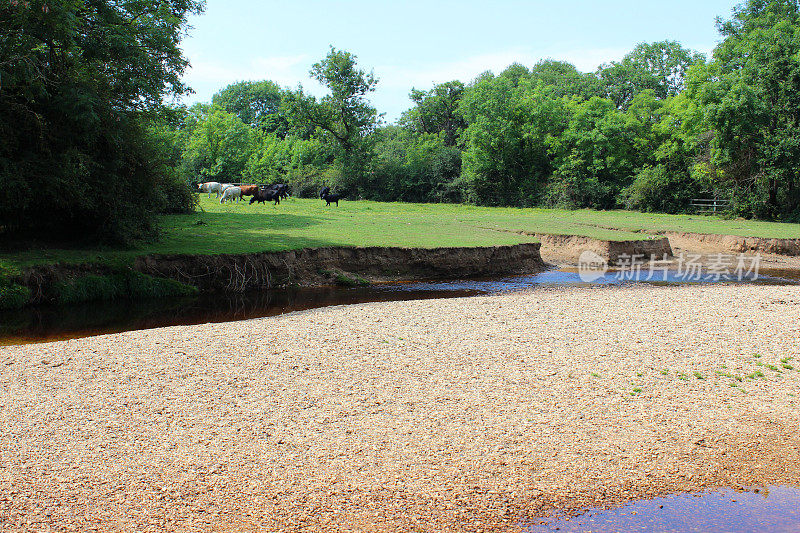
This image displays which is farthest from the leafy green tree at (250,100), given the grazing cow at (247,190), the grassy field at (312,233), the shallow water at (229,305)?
the shallow water at (229,305)

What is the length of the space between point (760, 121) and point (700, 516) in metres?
36.3

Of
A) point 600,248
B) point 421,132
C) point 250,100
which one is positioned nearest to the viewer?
point 600,248

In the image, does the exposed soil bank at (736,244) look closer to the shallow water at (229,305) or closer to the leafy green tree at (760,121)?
the shallow water at (229,305)

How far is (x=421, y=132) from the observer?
2913 inches

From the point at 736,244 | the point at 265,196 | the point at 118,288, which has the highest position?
the point at 265,196

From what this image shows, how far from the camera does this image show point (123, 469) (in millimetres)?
5547

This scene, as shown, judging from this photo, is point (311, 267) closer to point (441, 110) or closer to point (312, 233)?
point (312, 233)

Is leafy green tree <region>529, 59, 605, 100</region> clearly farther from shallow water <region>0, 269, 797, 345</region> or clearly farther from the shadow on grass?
shallow water <region>0, 269, 797, 345</region>

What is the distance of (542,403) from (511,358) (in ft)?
5.69

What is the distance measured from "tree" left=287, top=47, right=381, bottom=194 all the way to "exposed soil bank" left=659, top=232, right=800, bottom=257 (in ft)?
114

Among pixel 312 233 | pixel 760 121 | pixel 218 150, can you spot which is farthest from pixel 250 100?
pixel 312 233

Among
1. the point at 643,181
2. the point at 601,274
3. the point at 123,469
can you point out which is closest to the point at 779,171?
the point at 643,181

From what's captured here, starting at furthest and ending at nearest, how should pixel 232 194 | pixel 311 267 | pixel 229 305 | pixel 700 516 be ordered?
pixel 232 194 → pixel 311 267 → pixel 229 305 → pixel 700 516

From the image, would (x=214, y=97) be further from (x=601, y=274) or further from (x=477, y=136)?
(x=601, y=274)
